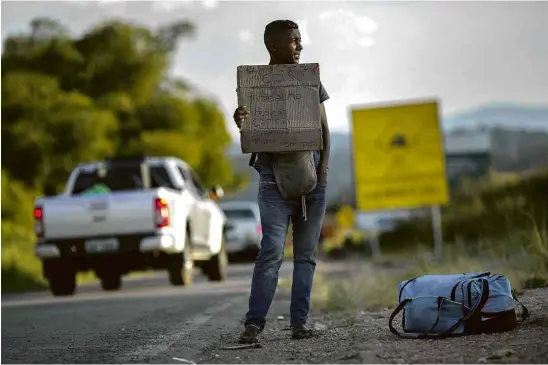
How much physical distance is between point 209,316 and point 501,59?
37.8ft

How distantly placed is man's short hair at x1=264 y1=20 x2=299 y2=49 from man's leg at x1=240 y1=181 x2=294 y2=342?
94 centimetres

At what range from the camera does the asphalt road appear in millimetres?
7613

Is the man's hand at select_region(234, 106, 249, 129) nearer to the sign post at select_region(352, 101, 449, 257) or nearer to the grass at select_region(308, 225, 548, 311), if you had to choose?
the grass at select_region(308, 225, 548, 311)

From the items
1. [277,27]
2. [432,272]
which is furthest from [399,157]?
[277,27]

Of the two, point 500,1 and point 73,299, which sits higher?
point 500,1

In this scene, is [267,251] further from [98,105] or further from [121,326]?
[98,105]

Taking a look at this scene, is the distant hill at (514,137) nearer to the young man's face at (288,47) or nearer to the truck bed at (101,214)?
the truck bed at (101,214)

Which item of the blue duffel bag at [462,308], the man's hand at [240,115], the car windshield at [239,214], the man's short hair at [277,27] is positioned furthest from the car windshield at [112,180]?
the car windshield at [239,214]

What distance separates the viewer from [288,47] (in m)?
7.84

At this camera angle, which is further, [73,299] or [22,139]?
[22,139]

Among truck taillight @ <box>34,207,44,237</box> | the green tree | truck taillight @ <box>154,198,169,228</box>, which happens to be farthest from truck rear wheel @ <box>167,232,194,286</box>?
the green tree

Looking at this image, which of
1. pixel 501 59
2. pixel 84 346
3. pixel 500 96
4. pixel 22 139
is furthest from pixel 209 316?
pixel 22 139

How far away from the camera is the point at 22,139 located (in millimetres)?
34062

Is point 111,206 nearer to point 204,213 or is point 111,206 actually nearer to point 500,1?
point 204,213
